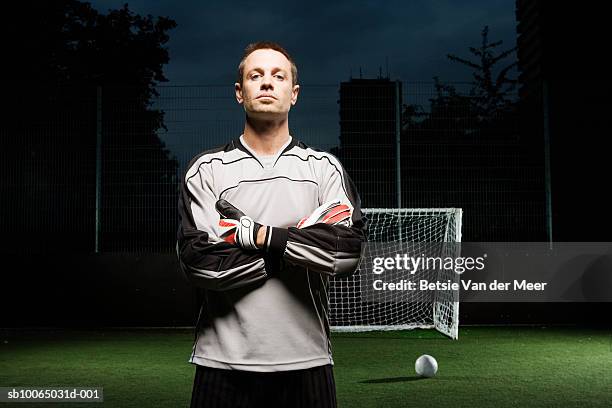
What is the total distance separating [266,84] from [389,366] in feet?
17.6

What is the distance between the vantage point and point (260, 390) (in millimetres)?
1964

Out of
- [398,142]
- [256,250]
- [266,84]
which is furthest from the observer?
[398,142]

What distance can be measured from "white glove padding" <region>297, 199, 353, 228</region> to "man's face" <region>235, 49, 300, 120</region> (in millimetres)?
293

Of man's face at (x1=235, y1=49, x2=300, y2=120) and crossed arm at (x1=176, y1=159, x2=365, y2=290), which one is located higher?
man's face at (x1=235, y1=49, x2=300, y2=120)

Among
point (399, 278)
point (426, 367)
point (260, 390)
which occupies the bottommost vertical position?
point (426, 367)

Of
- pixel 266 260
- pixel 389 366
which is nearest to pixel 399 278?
pixel 389 366

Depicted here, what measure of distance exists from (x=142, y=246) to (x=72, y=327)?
1.64m

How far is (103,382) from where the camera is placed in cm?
614

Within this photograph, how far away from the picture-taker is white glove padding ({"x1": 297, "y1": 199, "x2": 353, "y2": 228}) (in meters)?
1.99

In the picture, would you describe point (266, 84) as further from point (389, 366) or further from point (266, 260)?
point (389, 366)

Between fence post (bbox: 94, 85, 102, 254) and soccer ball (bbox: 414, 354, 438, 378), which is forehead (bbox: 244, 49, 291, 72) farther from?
fence post (bbox: 94, 85, 102, 254)

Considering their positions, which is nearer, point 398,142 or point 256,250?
point 256,250

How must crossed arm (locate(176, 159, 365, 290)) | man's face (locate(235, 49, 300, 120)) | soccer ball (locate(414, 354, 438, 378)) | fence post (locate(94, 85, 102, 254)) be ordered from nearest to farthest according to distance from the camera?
1. crossed arm (locate(176, 159, 365, 290))
2. man's face (locate(235, 49, 300, 120))
3. soccer ball (locate(414, 354, 438, 378))
4. fence post (locate(94, 85, 102, 254))

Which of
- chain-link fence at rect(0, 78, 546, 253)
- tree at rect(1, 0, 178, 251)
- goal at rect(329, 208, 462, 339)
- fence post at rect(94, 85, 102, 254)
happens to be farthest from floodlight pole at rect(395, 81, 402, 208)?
fence post at rect(94, 85, 102, 254)
